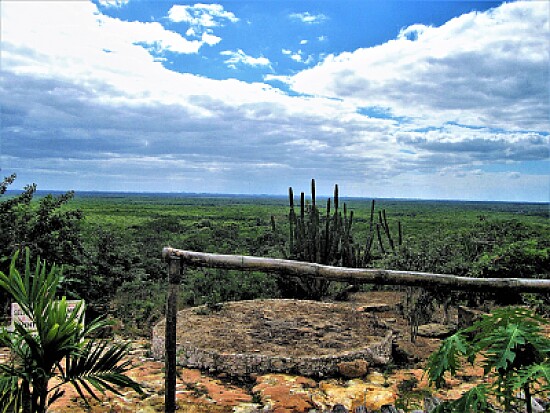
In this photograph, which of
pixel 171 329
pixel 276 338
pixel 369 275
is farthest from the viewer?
pixel 276 338

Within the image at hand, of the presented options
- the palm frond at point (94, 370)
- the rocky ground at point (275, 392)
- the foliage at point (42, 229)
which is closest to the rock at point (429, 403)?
the rocky ground at point (275, 392)

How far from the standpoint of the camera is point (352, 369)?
18.4 feet

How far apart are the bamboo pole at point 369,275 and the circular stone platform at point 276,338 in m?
2.38

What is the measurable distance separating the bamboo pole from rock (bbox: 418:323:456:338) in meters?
4.74

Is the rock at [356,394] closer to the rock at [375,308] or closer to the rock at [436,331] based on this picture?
the rock at [436,331]

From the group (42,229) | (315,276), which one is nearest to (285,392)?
(315,276)

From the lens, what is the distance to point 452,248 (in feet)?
Answer: 31.2

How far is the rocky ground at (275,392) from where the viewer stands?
4375 mm

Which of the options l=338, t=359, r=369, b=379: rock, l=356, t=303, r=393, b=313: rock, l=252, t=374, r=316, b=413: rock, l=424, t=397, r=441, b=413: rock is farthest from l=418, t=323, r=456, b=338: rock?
l=424, t=397, r=441, b=413: rock

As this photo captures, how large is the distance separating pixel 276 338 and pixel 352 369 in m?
1.36

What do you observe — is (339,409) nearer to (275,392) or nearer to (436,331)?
(275,392)

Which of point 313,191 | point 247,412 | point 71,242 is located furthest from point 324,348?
point 313,191

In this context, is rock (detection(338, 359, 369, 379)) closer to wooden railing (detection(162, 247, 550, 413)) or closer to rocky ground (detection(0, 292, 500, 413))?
rocky ground (detection(0, 292, 500, 413))

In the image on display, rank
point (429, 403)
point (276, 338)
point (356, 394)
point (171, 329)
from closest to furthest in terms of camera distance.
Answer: point (171, 329), point (429, 403), point (356, 394), point (276, 338)
